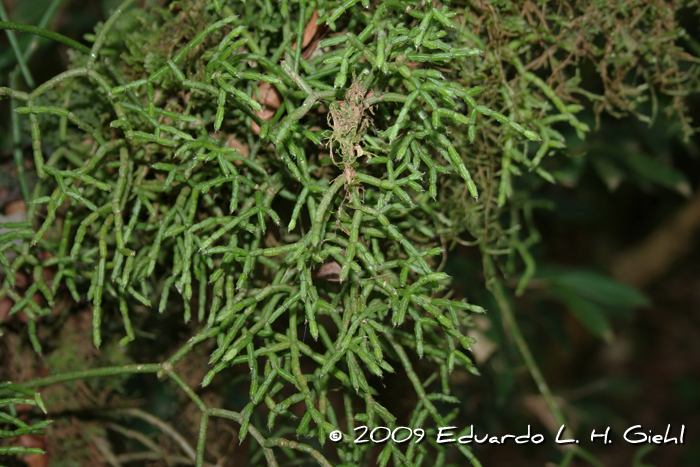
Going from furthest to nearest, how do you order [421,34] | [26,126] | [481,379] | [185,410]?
1. [481,379]
2. [185,410]
3. [26,126]
4. [421,34]

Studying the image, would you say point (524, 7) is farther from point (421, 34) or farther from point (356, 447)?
point (356, 447)

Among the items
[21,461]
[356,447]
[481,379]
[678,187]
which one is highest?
[678,187]

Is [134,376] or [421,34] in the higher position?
[421,34]

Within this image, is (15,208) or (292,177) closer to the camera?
(292,177)

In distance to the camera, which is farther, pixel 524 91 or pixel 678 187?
pixel 678 187

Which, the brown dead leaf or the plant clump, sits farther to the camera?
the brown dead leaf

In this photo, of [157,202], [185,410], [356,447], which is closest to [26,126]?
[157,202]

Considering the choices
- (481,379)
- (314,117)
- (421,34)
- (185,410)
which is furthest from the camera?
(481,379)

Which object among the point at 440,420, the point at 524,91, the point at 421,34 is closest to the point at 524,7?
the point at 524,91

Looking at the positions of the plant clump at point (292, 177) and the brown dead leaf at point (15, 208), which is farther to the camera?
the brown dead leaf at point (15, 208)
